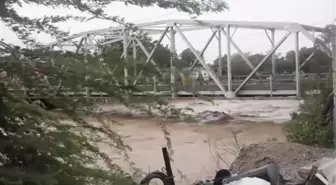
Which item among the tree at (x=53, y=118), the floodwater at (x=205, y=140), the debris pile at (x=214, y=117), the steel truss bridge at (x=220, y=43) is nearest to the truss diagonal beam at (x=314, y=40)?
the steel truss bridge at (x=220, y=43)

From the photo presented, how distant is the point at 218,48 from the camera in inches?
34.3

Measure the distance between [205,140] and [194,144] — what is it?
0.08ft

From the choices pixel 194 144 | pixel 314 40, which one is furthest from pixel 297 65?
pixel 194 144

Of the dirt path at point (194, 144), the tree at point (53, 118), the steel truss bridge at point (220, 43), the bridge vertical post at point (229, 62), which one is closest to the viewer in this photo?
the tree at point (53, 118)

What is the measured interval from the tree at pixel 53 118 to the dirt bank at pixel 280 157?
419 millimetres

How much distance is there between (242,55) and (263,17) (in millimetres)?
92

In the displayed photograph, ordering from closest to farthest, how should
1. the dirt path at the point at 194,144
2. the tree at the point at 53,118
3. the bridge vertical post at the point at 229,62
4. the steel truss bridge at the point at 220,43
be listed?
the tree at the point at 53,118, the steel truss bridge at the point at 220,43, the dirt path at the point at 194,144, the bridge vertical post at the point at 229,62

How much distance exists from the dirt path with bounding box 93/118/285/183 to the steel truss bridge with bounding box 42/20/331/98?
77 millimetres

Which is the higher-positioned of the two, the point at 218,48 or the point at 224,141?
the point at 218,48

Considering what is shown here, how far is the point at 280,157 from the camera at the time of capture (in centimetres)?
92

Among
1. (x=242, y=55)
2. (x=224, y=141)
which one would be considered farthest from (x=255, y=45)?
(x=224, y=141)

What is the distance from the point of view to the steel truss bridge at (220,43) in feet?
2.13

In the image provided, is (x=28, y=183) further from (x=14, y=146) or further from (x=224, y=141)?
(x=224, y=141)

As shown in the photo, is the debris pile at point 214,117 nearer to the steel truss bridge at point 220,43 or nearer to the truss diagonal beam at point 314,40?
the steel truss bridge at point 220,43
